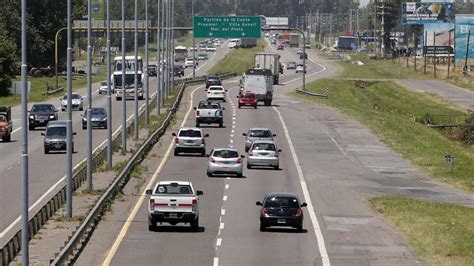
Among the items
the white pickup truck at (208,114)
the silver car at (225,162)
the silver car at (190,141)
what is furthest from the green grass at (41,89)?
the silver car at (225,162)

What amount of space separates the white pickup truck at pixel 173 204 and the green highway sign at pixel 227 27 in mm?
94964

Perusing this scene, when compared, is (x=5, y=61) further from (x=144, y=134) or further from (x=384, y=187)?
(x=384, y=187)

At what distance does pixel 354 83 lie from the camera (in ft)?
540

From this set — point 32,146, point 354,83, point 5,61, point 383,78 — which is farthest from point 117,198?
point 383,78

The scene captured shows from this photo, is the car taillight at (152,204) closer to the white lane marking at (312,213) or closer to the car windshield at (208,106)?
the white lane marking at (312,213)

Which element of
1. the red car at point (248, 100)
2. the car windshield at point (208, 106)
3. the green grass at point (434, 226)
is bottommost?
the red car at point (248, 100)

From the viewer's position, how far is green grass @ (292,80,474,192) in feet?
247

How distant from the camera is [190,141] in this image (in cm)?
7200

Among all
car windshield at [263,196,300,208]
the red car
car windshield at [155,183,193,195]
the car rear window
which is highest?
car windshield at [155,183,193,195]

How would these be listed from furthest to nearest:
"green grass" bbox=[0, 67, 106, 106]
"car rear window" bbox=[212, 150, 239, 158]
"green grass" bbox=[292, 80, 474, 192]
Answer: "green grass" bbox=[0, 67, 106, 106]
"green grass" bbox=[292, 80, 474, 192]
"car rear window" bbox=[212, 150, 239, 158]

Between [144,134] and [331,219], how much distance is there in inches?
1468

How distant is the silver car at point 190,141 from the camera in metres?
71.7

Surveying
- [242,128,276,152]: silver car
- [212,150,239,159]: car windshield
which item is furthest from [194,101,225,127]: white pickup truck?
[212,150,239,159]: car windshield

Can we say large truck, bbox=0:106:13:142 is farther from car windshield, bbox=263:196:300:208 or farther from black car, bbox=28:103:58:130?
car windshield, bbox=263:196:300:208
